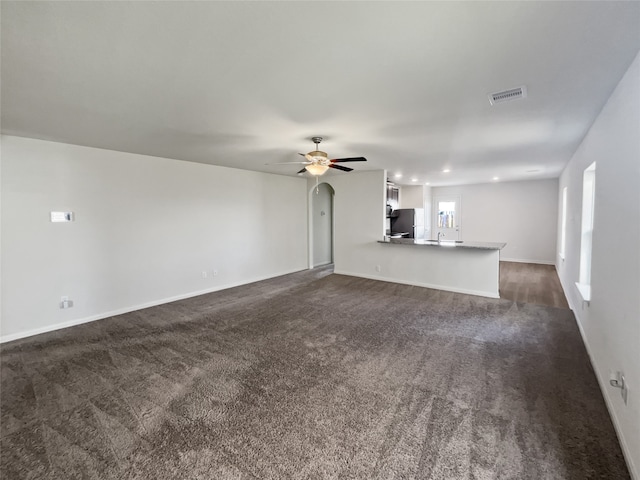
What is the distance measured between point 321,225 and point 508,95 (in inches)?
247

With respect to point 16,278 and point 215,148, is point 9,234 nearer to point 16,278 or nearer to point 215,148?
point 16,278

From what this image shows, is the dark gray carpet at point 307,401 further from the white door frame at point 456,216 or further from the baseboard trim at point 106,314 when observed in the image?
the white door frame at point 456,216

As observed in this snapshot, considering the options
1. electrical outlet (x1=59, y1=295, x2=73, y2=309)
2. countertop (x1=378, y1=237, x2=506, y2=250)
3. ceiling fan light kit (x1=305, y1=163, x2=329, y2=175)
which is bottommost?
electrical outlet (x1=59, y1=295, x2=73, y2=309)

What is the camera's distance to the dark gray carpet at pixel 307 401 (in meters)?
1.75

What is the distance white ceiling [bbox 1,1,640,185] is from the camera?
1.44 m

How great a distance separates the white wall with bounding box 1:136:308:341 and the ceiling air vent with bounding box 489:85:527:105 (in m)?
4.74

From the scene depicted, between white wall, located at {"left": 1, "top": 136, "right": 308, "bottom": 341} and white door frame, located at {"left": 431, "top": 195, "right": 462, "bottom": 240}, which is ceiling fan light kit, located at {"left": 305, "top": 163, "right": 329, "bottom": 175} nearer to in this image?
white wall, located at {"left": 1, "top": 136, "right": 308, "bottom": 341}

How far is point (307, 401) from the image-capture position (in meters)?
2.34

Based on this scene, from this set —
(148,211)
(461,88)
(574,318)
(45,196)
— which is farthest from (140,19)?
(574,318)

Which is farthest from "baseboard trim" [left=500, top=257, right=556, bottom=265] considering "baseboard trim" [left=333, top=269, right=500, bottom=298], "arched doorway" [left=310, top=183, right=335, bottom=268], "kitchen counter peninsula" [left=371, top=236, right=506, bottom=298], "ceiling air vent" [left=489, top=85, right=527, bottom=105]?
"ceiling air vent" [left=489, top=85, right=527, bottom=105]

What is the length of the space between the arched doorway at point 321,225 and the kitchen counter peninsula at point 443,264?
2.10 meters

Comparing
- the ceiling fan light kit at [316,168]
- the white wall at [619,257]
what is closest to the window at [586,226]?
the white wall at [619,257]

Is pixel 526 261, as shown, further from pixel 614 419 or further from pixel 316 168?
pixel 316 168

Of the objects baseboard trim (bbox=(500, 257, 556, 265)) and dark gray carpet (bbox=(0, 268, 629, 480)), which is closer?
dark gray carpet (bbox=(0, 268, 629, 480))
